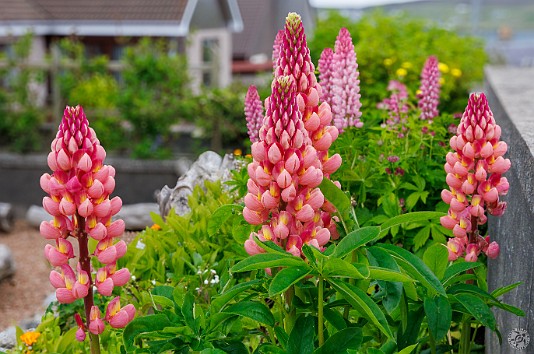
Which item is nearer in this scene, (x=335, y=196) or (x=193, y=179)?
(x=335, y=196)

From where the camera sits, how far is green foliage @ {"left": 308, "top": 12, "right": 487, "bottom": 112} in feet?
27.2

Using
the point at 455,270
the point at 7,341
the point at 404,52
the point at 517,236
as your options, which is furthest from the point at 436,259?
the point at 404,52

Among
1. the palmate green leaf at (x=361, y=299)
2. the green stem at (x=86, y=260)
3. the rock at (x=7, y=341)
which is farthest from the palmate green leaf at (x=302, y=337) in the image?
the rock at (x=7, y=341)

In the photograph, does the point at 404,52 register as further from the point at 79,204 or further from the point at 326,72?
the point at 79,204

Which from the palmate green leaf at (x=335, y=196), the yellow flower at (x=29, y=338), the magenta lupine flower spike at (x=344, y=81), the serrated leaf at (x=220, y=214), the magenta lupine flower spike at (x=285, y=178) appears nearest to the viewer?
the magenta lupine flower spike at (x=285, y=178)

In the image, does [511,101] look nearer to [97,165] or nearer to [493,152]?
[493,152]

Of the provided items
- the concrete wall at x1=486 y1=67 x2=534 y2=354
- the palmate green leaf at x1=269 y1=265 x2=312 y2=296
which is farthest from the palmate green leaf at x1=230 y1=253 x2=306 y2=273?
the concrete wall at x1=486 y1=67 x2=534 y2=354

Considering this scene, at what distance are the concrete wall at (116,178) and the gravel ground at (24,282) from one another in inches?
50.8

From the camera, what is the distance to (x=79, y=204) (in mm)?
2258

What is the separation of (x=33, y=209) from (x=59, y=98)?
232cm

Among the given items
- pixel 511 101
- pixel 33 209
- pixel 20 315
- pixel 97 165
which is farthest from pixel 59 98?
pixel 97 165

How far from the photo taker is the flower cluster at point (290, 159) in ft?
7.02

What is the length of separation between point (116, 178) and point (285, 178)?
974 cm

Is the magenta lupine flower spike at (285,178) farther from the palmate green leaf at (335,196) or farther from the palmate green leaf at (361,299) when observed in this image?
the palmate green leaf at (361,299)
